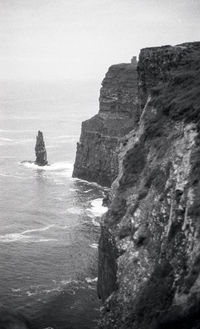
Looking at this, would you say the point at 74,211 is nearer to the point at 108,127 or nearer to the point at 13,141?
the point at 108,127

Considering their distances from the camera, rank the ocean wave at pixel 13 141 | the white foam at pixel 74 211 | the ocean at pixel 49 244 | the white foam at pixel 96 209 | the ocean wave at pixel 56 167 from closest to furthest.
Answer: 1. the ocean at pixel 49 244
2. the white foam at pixel 96 209
3. the white foam at pixel 74 211
4. the ocean wave at pixel 56 167
5. the ocean wave at pixel 13 141

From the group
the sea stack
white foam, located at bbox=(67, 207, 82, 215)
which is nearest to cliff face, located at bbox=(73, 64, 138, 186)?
the sea stack

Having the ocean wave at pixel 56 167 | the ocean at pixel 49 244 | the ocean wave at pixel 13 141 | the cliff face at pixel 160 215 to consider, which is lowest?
the ocean at pixel 49 244

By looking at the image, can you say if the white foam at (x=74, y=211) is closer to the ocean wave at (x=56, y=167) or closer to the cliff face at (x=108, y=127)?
the cliff face at (x=108, y=127)

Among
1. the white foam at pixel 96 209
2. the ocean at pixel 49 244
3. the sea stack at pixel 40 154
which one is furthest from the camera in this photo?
the sea stack at pixel 40 154

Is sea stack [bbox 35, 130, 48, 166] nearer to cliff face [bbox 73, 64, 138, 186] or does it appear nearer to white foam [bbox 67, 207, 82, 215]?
cliff face [bbox 73, 64, 138, 186]

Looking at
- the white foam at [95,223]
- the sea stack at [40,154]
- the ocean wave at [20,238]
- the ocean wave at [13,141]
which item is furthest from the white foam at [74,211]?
the ocean wave at [13,141]
